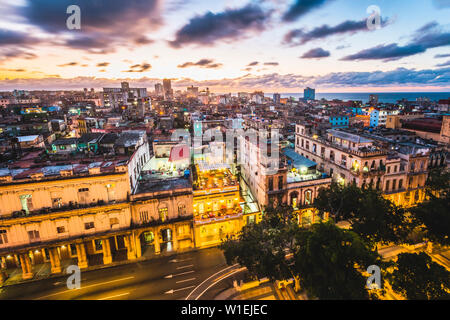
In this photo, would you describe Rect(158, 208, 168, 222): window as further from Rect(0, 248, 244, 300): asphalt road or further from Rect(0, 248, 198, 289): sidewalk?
Rect(0, 248, 244, 300): asphalt road

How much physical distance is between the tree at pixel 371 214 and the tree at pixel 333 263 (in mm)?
11019

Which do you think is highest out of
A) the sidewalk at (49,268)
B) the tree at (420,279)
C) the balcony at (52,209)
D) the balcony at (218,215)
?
the balcony at (52,209)

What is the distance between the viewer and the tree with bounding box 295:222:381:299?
23.8m

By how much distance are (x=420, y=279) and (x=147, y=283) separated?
111 feet

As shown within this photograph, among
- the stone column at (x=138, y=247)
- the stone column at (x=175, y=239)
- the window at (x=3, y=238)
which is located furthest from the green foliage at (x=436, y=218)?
the window at (x=3, y=238)

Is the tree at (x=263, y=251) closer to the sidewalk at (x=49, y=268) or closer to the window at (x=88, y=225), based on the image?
the sidewalk at (x=49, y=268)

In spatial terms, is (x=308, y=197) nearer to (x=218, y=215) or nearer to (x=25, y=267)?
(x=218, y=215)

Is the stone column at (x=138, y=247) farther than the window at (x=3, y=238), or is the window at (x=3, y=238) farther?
the stone column at (x=138, y=247)

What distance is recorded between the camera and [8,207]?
3475 centimetres

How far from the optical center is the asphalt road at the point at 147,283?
33.4 meters
